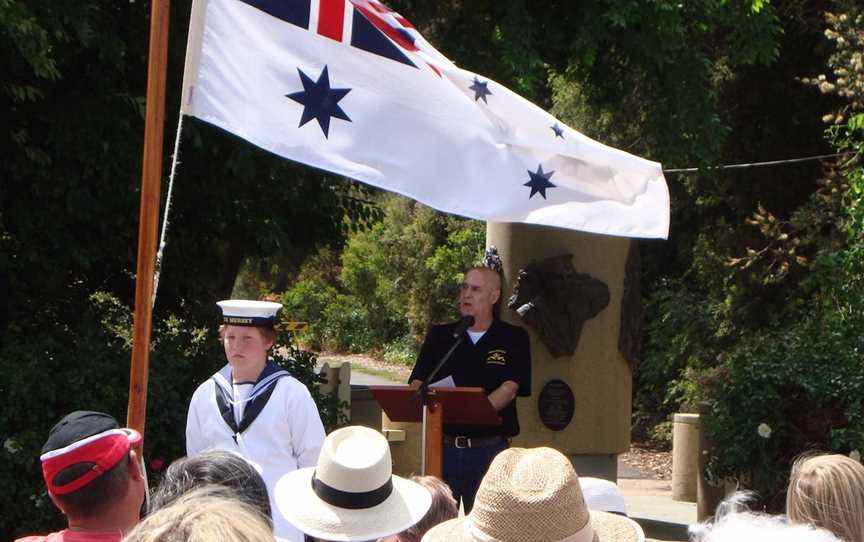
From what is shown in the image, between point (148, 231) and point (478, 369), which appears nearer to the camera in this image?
point (148, 231)

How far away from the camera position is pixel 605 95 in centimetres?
1053

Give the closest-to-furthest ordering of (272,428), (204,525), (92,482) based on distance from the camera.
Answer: (204,525), (92,482), (272,428)

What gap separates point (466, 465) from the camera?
6305 millimetres

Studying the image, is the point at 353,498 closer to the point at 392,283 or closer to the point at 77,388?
the point at 77,388

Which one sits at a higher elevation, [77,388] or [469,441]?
[77,388]

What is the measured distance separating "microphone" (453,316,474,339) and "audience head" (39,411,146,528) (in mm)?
3232

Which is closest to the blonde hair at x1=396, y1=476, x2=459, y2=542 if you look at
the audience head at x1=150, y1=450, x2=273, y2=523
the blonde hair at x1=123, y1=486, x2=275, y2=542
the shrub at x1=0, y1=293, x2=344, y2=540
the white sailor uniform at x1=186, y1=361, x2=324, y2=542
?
the audience head at x1=150, y1=450, x2=273, y2=523

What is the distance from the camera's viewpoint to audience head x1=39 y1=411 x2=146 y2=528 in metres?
2.85

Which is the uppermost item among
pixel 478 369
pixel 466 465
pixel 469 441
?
pixel 478 369

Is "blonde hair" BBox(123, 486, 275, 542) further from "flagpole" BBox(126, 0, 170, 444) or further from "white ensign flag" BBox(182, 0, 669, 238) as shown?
"white ensign flag" BBox(182, 0, 669, 238)

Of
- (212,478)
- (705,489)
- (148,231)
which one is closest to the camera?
(212,478)

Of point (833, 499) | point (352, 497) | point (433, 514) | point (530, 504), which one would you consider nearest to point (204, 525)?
point (530, 504)

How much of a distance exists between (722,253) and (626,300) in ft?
25.0

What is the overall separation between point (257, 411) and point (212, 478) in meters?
1.62
